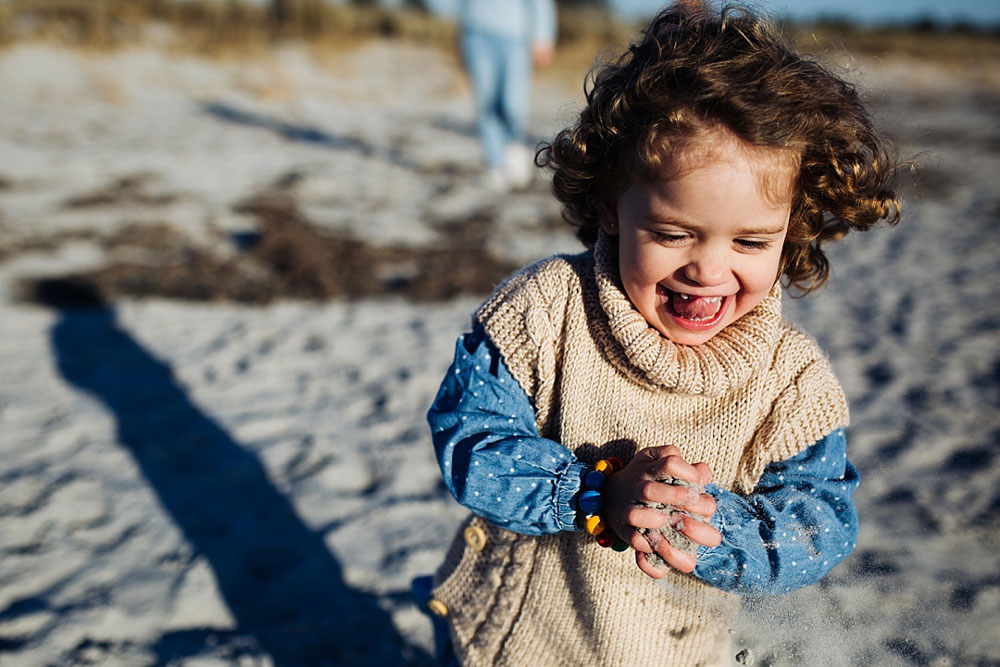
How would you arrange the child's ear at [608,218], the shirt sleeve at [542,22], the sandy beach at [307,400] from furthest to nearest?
the shirt sleeve at [542,22], the sandy beach at [307,400], the child's ear at [608,218]

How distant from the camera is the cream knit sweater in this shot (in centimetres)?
119

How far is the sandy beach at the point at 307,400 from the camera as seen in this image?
2135 millimetres

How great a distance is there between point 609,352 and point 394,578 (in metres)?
1.54

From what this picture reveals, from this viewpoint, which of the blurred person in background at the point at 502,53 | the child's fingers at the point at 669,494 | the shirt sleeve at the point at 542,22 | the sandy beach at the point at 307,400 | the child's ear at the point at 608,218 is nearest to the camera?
the child's fingers at the point at 669,494

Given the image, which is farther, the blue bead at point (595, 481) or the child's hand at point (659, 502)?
the blue bead at point (595, 481)

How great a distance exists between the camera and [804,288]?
1.50 m

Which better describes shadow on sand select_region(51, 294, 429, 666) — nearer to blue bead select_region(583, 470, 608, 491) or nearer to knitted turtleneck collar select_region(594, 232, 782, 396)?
blue bead select_region(583, 470, 608, 491)

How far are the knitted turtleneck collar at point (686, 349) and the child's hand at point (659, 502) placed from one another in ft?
0.45

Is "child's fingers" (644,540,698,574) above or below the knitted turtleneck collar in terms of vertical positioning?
below

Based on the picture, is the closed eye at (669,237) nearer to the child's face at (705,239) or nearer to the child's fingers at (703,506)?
the child's face at (705,239)

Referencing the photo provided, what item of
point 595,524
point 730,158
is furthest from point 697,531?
point 730,158

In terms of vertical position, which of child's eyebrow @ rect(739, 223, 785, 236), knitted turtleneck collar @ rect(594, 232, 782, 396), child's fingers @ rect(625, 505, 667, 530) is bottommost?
child's fingers @ rect(625, 505, 667, 530)

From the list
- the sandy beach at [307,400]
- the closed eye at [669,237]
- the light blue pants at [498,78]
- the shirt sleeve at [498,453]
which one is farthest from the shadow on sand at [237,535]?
the light blue pants at [498,78]

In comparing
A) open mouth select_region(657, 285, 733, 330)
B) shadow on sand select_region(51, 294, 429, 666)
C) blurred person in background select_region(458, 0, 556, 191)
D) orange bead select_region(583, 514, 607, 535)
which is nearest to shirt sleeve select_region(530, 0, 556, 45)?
blurred person in background select_region(458, 0, 556, 191)
